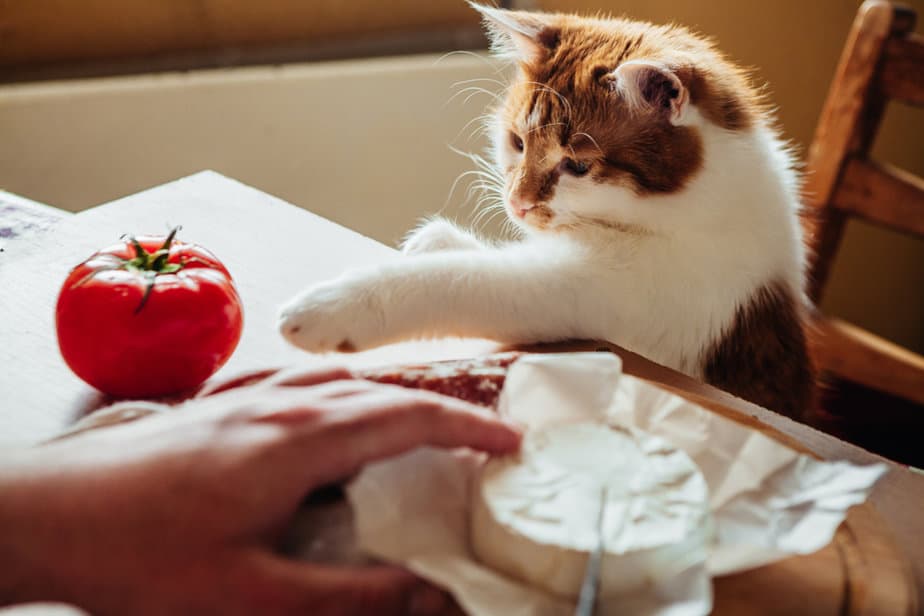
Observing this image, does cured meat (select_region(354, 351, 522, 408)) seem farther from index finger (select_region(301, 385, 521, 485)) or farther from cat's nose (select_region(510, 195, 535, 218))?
cat's nose (select_region(510, 195, 535, 218))

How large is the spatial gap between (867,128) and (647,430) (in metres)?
1.17

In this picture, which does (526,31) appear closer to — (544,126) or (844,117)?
(544,126)

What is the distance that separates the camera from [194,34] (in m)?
2.04

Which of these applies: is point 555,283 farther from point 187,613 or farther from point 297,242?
point 187,613

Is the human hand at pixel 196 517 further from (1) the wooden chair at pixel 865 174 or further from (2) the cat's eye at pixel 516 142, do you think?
(1) the wooden chair at pixel 865 174

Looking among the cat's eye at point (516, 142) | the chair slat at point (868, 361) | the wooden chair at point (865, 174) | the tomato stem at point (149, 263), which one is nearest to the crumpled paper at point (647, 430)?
the tomato stem at point (149, 263)

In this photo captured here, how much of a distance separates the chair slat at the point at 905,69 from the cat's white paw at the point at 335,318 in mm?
1090

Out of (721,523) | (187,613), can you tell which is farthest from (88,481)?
(721,523)

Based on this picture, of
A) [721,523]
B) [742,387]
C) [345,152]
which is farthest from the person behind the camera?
[345,152]

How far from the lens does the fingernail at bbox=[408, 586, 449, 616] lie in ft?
1.71

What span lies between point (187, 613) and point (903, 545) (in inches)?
21.5

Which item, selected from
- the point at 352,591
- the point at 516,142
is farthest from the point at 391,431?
the point at 516,142

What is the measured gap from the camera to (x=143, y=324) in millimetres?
775

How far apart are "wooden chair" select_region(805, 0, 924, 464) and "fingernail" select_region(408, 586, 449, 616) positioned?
1015 millimetres
